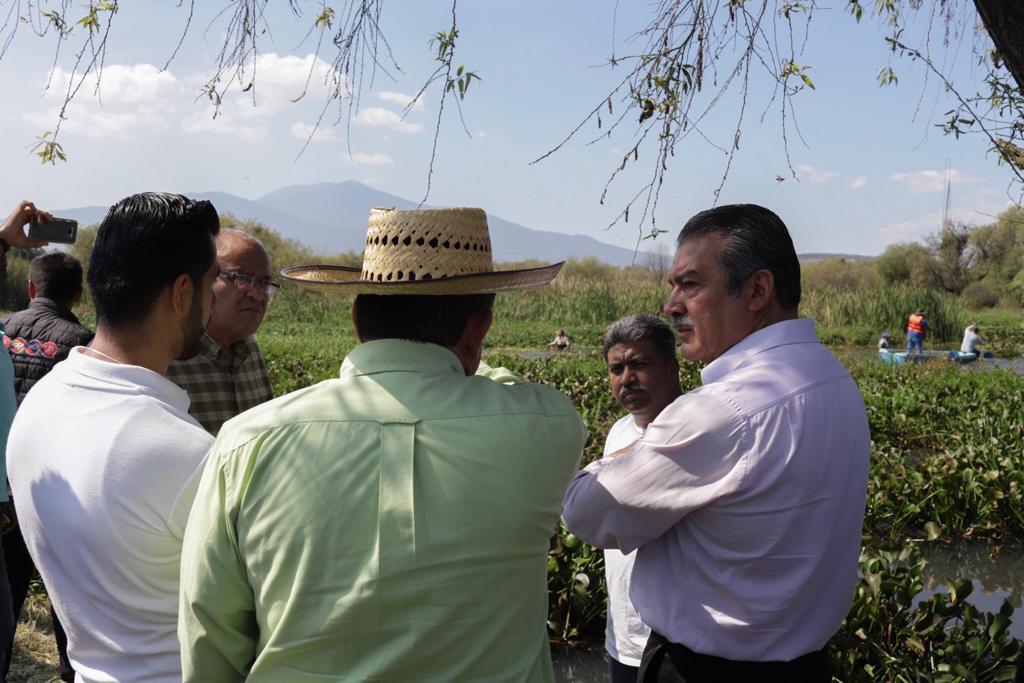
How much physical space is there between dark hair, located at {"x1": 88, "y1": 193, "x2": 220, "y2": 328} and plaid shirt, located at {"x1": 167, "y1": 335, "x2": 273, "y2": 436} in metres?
1.49

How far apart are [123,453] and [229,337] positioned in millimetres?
1784

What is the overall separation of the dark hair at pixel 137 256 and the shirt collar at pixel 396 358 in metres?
0.48

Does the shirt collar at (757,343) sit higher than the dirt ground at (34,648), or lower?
higher

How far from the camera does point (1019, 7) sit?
293 centimetres

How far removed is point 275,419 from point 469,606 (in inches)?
18.6

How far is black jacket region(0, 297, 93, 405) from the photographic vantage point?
4.18 meters

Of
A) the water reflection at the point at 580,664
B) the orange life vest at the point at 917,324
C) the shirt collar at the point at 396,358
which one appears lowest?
the water reflection at the point at 580,664

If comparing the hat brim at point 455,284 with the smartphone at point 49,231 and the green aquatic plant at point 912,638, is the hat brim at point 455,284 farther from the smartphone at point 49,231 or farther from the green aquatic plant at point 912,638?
the green aquatic plant at point 912,638

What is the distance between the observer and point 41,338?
423cm

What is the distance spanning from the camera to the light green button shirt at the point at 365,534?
155 centimetres

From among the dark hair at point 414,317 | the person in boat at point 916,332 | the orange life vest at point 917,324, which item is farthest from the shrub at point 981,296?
the dark hair at point 414,317

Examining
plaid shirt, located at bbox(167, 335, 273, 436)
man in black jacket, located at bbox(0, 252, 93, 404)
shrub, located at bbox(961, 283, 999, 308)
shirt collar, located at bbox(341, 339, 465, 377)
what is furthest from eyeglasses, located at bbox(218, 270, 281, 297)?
shrub, located at bbox(961, 283, 999, 308)

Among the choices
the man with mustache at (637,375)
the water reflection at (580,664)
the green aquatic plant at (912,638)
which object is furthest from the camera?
the water reflection at (580,664)

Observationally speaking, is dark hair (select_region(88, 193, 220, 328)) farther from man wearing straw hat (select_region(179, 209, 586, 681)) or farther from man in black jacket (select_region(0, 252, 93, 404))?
man in black jacket (select_region(0, 252, 93, 404))
